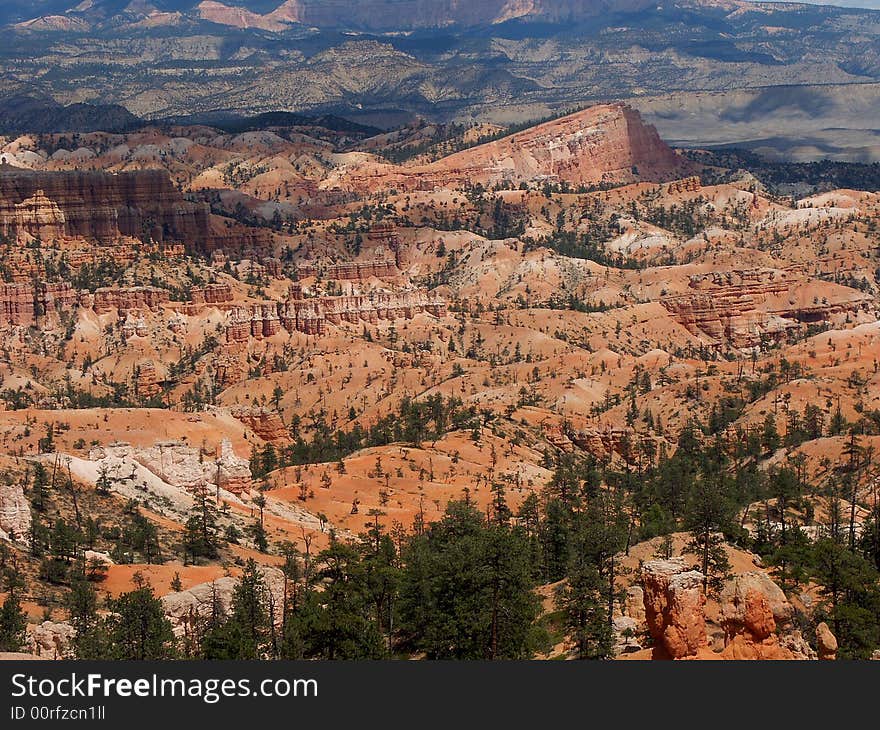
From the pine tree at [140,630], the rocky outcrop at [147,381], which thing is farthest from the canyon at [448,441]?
the pine tree at [140,630]

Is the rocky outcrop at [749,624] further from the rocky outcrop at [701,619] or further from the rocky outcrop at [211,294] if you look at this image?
the rocky outcrop at [211,294]

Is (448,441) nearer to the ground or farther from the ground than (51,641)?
farther from the ground

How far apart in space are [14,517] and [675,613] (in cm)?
3614

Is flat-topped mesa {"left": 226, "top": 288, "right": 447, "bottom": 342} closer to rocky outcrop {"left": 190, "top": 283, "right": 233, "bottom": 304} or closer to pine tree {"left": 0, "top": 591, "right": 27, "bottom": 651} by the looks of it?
rocky outcrop {"left": 190, "top": 283, "right": 233, "bottom": 304}

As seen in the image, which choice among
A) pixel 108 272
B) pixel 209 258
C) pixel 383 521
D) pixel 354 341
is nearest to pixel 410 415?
pixel 383 521

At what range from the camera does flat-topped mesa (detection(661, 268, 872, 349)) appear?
17162 cm

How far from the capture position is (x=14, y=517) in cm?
6975

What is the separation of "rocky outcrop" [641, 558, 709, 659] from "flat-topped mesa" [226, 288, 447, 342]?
119497 millimetres

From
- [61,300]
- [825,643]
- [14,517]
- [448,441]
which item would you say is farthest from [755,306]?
[825,643]

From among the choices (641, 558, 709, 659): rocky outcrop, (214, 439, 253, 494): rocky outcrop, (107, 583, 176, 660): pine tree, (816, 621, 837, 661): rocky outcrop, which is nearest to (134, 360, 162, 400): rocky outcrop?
(214, 439, 253, 494): rocky outcrop

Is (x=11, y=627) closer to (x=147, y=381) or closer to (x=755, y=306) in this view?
(x=147, y=381)

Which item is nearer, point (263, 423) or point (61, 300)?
point (263, 423)

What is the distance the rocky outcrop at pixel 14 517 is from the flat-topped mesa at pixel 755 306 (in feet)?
362

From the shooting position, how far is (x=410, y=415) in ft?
393
